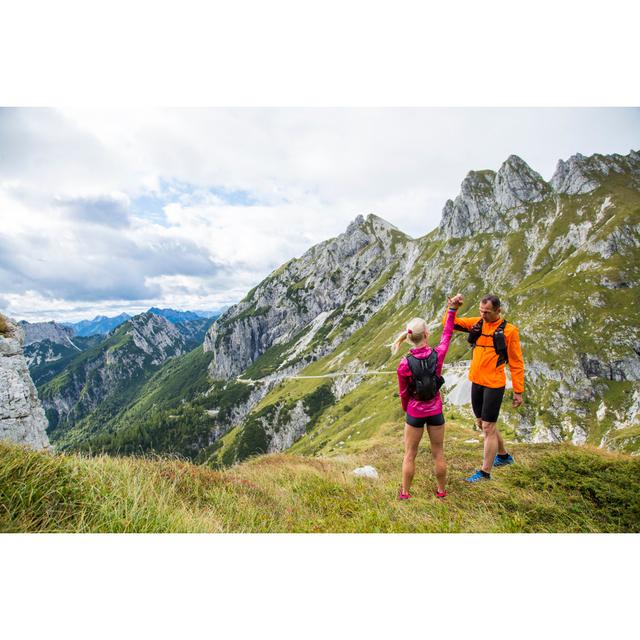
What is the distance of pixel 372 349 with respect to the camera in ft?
606

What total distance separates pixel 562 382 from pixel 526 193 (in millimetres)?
150901

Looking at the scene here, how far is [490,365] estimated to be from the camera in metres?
7.02

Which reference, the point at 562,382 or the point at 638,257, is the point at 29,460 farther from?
the point at 638,257

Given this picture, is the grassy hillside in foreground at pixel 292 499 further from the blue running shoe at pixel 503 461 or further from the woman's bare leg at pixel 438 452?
the blue running shoe at pixel 503 461

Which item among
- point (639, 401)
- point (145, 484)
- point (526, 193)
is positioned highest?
point (526, 193)

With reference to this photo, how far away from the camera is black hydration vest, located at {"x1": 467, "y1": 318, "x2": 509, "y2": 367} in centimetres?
683

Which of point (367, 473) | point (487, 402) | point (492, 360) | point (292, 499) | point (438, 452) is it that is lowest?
point (367, 473)

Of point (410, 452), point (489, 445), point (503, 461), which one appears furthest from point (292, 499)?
point (503, 461)

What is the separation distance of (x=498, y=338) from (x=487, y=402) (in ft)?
4.58

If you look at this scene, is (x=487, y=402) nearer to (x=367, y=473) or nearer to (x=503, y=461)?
(x=503, y=461)

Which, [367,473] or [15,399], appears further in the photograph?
[15,399]

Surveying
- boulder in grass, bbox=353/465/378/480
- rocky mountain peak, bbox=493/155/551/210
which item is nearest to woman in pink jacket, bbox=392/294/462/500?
boulder in grass, bbox=353/465/378/480

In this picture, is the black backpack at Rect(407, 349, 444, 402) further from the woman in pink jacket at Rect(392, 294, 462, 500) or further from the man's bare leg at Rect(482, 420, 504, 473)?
the man's bare leg at Rect(482, 420, 504, 473)
